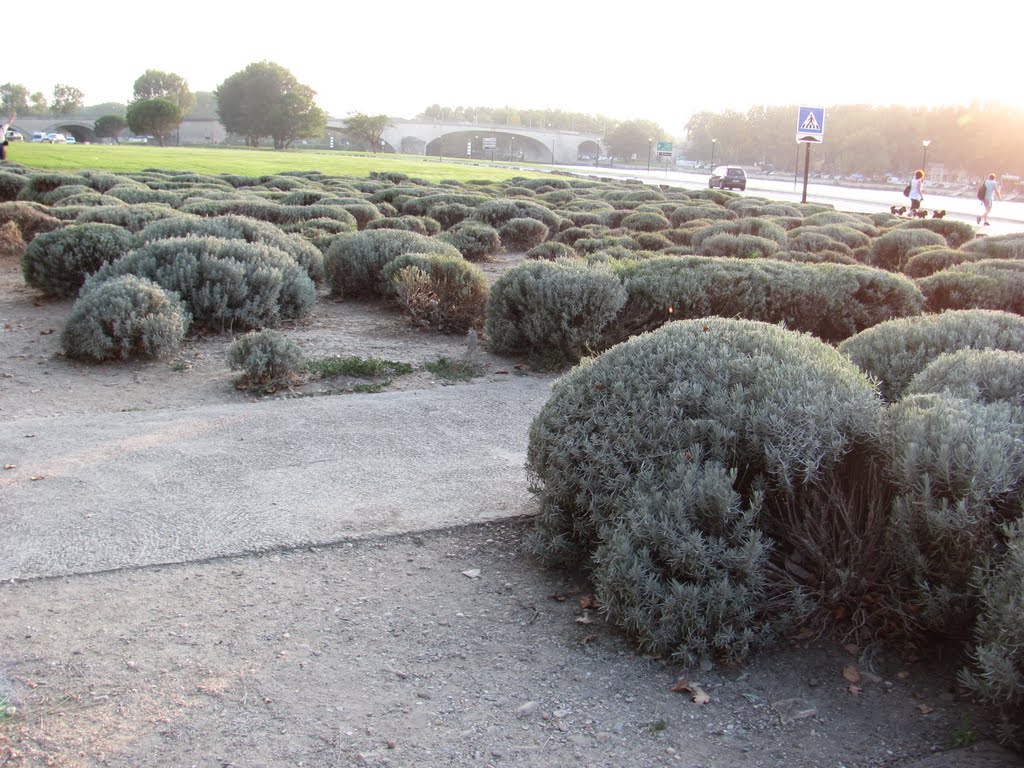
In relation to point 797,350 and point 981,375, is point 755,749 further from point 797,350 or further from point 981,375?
point 981,375

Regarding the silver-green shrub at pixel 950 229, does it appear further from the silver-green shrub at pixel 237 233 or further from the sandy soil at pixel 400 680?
the sandy soil at pixel 400 680

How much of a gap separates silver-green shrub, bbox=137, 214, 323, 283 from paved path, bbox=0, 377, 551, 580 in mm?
4404

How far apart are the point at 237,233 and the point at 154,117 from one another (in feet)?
320

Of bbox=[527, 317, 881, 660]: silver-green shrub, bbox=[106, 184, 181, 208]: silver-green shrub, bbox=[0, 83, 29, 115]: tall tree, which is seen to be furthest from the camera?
bbox=[0, 83, 29, 115]: tall tree

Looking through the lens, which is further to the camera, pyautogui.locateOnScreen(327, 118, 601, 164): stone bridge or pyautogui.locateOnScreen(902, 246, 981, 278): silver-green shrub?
pyautogui.locateOnScreen(327, 118, 601, 164): stone bridge

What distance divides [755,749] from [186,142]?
425 ft

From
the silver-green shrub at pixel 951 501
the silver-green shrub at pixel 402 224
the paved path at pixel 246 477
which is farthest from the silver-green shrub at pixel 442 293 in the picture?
the silver-green shrub at pixel 951 501

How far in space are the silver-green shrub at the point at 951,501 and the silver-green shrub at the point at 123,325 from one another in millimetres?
5995

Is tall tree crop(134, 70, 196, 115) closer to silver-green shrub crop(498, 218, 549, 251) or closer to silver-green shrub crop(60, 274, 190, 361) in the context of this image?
silver-green shrub crop(498, 218, 549, 251)

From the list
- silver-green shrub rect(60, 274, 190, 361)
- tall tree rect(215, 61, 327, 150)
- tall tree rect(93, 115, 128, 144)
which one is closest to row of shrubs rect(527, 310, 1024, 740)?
silver-green shrub rect(60, 274, 190, 361)

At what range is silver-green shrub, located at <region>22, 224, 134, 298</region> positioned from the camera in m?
9.62

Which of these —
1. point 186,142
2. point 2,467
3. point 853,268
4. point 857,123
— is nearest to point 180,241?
point 2,467

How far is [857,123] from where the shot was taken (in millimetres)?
96188

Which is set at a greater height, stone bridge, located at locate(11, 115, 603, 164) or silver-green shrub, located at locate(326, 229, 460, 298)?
stone bridge, located at locate(11, 115, 603, 164)
